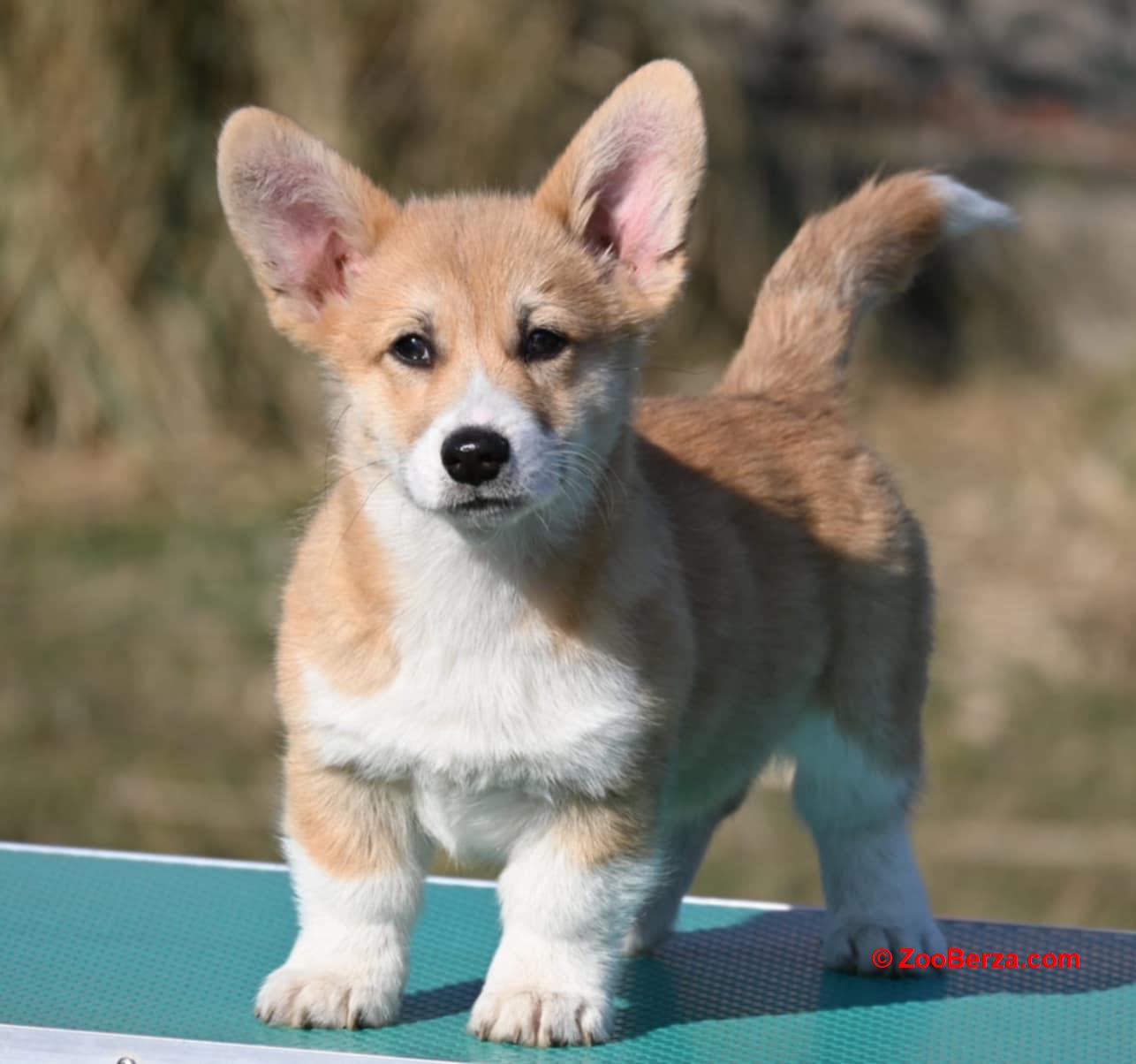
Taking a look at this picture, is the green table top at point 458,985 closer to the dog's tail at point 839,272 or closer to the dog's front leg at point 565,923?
the dog's front leg at point 565,923

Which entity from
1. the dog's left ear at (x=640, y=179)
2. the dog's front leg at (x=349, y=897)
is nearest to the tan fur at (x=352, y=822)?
the dog's front leg at (x=349, y=897)

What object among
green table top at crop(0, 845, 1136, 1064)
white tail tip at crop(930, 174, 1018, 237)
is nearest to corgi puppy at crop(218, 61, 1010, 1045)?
green table top at crop(0, 845, 1136, 1064)

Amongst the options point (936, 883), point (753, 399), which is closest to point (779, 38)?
point (936, 883)

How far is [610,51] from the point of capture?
395 inches

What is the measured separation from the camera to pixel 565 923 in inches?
129

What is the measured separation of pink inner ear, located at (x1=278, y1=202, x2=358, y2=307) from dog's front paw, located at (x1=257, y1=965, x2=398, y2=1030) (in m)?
1.11

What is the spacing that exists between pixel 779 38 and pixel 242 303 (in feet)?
9.62

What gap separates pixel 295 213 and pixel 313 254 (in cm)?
7

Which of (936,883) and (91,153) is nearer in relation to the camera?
(936,883)

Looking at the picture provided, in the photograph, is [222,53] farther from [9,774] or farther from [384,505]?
[384,505]

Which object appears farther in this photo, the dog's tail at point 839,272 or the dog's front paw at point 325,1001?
the dog's tail at point 839,272

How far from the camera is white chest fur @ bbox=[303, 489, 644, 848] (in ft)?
10.6

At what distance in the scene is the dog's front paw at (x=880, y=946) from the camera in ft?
12.8

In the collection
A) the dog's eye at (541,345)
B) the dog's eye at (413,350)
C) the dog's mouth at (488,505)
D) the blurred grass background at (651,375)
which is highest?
the dog's eye at (541,345)
